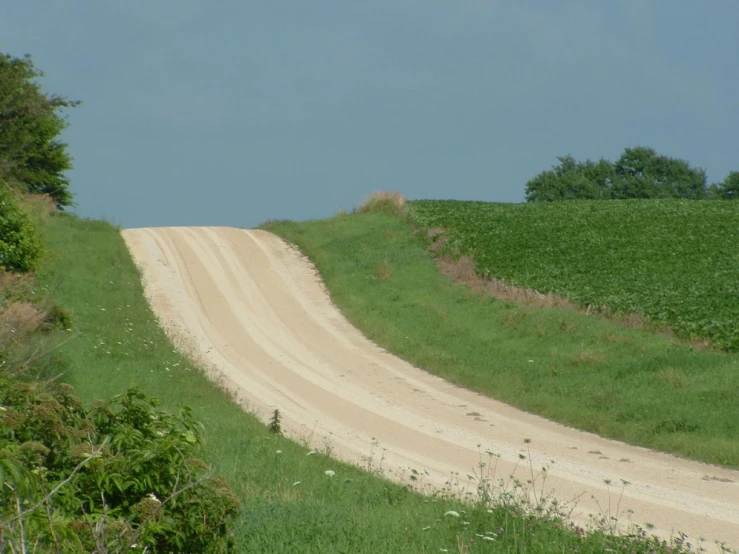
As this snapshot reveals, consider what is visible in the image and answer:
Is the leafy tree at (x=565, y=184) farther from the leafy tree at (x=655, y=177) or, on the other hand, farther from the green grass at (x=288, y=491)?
the green grass at (x=288, y=491)

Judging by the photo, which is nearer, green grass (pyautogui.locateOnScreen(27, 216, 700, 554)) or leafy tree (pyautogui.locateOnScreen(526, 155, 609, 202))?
green grass (pyautogui.locateOnScreen(27, 216, 700, 554))

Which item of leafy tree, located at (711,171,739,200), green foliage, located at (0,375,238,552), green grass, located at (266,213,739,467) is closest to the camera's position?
green foliage, located at (0,375,238,552)

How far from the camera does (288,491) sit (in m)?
10.1

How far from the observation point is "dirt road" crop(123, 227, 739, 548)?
491 inches

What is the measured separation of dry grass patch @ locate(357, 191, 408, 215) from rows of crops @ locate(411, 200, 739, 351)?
0.99 metres

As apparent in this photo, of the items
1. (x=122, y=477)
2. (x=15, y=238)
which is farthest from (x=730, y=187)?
Result: (x=122, y=477)

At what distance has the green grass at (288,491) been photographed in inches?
302

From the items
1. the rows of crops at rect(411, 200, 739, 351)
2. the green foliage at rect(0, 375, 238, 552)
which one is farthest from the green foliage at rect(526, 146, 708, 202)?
the green foliage at rect(0, 375, 238, 552)

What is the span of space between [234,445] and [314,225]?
30.1 metres

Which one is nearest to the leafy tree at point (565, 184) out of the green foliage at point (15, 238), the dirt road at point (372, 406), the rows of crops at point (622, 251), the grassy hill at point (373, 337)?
the rows of crops at point (622, 251)

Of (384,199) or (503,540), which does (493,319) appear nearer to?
(503,540)

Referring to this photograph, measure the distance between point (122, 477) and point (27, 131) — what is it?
1779 inches

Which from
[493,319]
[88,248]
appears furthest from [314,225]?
[493,319]

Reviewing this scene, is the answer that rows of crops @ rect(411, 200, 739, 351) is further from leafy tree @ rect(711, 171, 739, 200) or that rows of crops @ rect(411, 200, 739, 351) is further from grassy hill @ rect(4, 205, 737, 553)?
leafy tree @ rect(711, 171, 739, 200)
